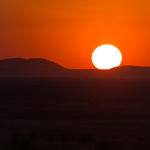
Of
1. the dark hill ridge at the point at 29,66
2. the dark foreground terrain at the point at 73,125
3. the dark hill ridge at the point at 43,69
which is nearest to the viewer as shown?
the dark foreground terrain at the point at 73,125

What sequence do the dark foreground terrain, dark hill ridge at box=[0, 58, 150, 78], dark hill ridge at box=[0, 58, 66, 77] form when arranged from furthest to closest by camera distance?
dark hill ridge at box=[0, 58, 66, 77] < dark hill ridge at box=[0, 58, 150, 78] < the dark foreground terrain

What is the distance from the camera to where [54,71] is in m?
162

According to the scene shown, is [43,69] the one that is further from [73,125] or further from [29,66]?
[73,125]

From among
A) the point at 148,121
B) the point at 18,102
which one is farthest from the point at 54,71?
the point at 148,121

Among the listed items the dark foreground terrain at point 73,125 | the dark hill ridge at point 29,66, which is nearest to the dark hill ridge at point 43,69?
the dark hill ridge at point 29,66

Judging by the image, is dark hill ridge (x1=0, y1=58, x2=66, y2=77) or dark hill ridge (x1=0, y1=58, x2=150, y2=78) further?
dark hill ridge (x1=0, y1=58, x2=66, y2=77)

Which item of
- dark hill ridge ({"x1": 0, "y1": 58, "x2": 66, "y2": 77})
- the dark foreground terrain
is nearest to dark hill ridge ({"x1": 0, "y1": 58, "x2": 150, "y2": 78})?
dark hill ridge ({"x1": 0, "y1": 58, "x2": 66, "y2": 77})

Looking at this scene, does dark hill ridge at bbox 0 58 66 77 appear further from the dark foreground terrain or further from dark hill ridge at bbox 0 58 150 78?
the dark foreground terrain

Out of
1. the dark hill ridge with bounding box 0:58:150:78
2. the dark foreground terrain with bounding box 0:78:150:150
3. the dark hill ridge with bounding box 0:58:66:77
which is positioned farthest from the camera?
the dark hill ridge with bounding box 0:58:66:77

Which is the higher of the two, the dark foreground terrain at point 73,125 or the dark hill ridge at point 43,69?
the dark hill ridge at point 43,69

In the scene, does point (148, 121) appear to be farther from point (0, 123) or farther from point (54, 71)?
point (54, 71)

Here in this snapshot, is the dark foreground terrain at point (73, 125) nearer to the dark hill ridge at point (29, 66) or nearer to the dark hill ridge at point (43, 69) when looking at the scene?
the dark hill ridge at point (43, 69)

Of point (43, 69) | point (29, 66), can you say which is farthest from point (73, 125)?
point (29, 66)

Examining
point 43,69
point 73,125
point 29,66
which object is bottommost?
point 73,125
